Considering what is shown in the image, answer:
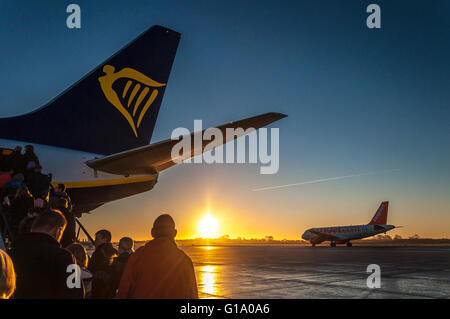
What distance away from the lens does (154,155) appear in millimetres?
8484

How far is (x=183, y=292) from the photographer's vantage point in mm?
3729

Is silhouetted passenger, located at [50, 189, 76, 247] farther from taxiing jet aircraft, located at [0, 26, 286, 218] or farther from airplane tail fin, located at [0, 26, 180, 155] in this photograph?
airplane tail fin, located at [0, 26, 180, 155]

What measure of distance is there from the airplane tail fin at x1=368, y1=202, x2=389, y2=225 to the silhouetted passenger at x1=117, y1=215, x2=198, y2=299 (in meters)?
66.8

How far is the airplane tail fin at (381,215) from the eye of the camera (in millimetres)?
63494

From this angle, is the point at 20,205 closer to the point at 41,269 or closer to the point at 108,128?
the point at 41,269

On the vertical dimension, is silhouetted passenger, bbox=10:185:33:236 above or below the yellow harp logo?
below

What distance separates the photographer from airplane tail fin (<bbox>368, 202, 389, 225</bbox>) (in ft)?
208

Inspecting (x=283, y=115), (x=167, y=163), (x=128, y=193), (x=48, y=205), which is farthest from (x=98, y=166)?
(x=283, y=115)

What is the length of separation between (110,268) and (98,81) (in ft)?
25.6

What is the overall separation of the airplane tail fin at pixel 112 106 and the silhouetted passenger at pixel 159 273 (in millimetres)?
8144

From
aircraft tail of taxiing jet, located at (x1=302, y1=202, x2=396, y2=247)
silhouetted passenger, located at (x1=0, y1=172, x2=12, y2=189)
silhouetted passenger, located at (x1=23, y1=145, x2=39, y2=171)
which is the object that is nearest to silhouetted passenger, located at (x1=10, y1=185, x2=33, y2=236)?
silhouetted passenger, located at (x1=0, y1=172, x2=12, y2=189)

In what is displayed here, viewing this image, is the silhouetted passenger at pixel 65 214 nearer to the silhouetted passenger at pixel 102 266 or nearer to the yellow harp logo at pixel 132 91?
the silhouetted passenger at pixel 102 266

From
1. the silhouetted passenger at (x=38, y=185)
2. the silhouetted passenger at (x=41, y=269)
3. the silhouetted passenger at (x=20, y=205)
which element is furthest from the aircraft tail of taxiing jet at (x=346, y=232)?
the silhouetted passenger at (x=41, y=269)
